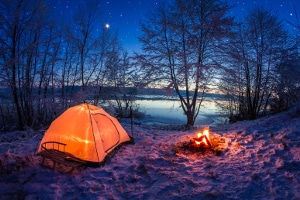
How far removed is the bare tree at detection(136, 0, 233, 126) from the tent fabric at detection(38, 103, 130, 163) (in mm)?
5265

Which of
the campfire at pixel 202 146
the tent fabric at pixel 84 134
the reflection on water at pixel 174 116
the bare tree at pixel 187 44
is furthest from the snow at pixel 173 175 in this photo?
the reflection on water at pixel 174 116

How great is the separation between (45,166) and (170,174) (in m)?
3.38

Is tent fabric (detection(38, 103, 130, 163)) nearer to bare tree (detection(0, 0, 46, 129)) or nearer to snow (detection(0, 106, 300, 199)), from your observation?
snow (detection(0, 106, 300, 199))

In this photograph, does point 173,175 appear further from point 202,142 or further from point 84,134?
point 84,134

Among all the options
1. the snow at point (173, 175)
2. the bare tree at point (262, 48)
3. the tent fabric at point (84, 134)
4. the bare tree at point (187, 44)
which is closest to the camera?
the snow at point (173, 175)

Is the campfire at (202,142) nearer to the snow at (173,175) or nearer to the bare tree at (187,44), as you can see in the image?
the snow at (173,175)

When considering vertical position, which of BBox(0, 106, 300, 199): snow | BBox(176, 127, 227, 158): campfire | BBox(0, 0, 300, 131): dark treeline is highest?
BBox(0, 0, 300, 131): dark treeline

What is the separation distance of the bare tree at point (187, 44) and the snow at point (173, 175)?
5.43 metres

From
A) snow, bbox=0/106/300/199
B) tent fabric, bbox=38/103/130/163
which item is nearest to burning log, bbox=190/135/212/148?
snow, bbox=0/106/300/199

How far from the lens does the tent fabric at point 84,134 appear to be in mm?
5523

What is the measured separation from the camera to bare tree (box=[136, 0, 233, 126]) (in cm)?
1080

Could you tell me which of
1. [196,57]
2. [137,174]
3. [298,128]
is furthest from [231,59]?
[137,174]

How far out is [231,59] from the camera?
1190cm

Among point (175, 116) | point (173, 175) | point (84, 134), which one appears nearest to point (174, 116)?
point (175, 116)
